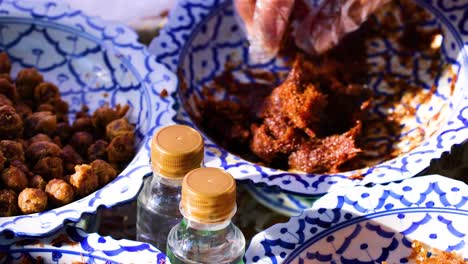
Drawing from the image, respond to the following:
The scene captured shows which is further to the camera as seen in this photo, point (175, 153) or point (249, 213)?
point (249, 213)

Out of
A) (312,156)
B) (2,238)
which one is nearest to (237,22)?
(312,156)

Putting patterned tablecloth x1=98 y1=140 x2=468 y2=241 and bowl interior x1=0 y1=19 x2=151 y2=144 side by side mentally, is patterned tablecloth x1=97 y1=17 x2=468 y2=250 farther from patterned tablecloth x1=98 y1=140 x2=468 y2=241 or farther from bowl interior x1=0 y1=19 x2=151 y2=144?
bowl interior x1=0 y1=19 x2=151 y2=144

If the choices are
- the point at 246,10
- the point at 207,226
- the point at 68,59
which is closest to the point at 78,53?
the point at 68,59

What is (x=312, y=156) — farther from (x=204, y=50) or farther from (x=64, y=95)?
(x=64, y=95)

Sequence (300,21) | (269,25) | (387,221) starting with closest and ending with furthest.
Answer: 1. (387,221)
2. (269,25)
3. (300,21)

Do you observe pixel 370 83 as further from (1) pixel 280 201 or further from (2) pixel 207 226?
(2) pixel 207 226

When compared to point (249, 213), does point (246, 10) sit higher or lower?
higher

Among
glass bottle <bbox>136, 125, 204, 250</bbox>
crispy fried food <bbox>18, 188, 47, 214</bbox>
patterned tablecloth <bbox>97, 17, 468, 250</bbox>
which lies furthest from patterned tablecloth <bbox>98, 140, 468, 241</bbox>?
crispy fried food <bbox>18, 188, 47, 214</bbox>
